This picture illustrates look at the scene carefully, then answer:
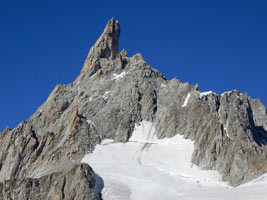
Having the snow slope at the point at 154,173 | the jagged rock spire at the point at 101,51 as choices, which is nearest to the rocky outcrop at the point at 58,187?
the snow slope at the point at 154,173

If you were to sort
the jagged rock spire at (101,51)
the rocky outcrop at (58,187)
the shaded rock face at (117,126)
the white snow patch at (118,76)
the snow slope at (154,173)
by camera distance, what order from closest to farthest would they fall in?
the rocky outcrop at (58,187)
the snow slope at (154,173)
the shaded rock face at (117,126)
the white snow patch at (118,76)
the jagged rock spire at (101,51)

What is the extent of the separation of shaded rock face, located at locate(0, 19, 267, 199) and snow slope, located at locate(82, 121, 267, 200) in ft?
8.36

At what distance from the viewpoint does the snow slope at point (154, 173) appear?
11519cm

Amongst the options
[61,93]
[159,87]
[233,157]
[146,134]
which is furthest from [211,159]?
[61,93]

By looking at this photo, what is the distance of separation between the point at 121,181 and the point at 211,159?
23.9m

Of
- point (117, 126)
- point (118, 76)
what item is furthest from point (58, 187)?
point (118, 76)

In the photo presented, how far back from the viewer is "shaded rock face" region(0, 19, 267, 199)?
430 feet

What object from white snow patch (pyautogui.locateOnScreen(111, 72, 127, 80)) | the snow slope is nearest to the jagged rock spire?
white snow patch (pyautogui.locateOnScreen(111, 72, 127, 80))

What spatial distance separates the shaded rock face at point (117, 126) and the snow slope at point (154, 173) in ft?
8.36

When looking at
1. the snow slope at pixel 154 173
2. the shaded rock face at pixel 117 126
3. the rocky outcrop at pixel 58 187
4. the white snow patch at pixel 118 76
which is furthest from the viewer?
the white snow patch at pixel 118 76

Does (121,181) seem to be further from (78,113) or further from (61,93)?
(61,93)

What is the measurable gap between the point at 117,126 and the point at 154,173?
28.0m

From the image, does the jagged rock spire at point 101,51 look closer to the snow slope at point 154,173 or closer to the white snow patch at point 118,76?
the white snow patch at point 118,76

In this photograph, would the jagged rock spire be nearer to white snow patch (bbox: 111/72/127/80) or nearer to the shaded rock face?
the shaded rock face
